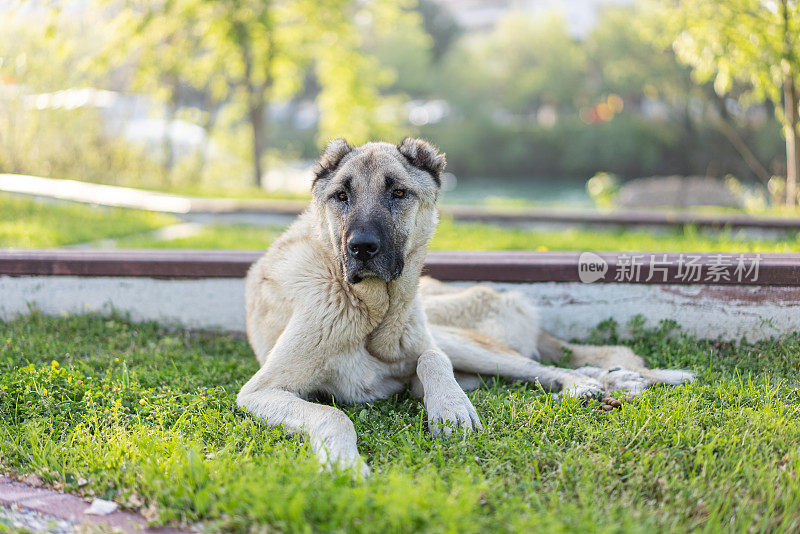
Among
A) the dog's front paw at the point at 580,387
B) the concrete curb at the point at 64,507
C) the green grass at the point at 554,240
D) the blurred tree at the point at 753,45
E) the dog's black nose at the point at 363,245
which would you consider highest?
the blurred tree at the point at 753,45

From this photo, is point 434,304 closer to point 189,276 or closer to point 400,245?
point 400,245

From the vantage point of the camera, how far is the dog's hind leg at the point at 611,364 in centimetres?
388

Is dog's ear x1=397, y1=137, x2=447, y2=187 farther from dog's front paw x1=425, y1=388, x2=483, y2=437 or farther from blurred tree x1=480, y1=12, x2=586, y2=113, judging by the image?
blurred tree x1=480, y1=12, x2=586, y2=113

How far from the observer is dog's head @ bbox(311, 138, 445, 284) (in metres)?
3.40

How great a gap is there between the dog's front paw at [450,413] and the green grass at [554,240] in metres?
3.49

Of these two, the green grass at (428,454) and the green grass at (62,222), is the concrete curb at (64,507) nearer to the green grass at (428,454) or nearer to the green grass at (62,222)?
the green grass at (428,454)

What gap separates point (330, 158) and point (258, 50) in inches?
586

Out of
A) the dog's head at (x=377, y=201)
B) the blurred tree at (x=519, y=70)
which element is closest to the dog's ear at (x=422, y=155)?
the dog's head at (x=377, y=201)

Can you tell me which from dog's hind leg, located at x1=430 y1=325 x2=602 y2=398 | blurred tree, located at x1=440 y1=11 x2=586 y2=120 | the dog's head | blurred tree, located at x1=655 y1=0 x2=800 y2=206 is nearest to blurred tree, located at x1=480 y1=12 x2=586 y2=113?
blurred tree, located at x1=440 y1=11 x2=586 y2=120

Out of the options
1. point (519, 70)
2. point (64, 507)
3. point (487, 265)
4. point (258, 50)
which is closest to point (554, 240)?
point (487, 265)

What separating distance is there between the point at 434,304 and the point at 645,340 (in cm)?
162

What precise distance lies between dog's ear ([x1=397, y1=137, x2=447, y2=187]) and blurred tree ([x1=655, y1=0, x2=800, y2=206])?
6883mm

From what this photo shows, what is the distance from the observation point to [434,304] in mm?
4684

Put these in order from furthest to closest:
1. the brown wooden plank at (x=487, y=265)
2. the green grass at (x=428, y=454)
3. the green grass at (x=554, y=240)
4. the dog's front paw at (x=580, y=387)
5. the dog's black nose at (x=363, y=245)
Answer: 1. the green grass at (x=554, y=240)
2. the brown wooden plank at (x=487, y=265)
3. the dog's front paw at (x=580, y=387)
4. the dog's black nose at (x=363, y=245)
5. the green grass at (x=428, y=454)
